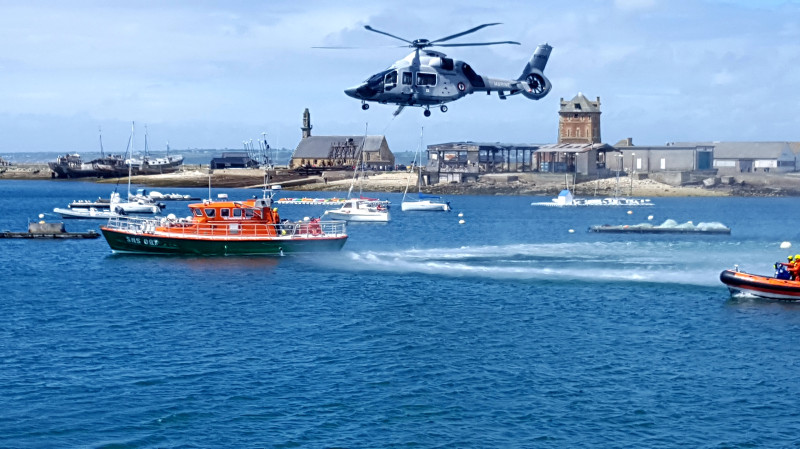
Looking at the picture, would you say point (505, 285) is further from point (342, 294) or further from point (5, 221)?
point (5, 221)

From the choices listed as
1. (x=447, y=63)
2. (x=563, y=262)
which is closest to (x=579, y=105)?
(x=563, y=262)

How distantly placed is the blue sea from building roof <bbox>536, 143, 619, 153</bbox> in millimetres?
103275

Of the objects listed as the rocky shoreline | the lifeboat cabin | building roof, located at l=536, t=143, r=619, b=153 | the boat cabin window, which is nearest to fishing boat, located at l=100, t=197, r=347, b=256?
the lifeboat cabin

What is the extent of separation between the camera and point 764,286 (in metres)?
52.2

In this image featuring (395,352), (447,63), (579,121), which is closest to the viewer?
(395,352)

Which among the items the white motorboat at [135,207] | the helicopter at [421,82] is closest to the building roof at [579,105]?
the white motorboat at [135,207]

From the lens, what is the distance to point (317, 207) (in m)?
146

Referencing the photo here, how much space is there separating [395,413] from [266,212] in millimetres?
39855

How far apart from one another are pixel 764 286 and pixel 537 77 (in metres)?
16.7

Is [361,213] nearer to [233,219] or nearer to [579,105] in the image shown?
[233,219]

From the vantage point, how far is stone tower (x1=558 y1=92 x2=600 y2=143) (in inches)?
7657

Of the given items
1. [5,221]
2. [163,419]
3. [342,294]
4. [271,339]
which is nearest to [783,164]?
[5,221]

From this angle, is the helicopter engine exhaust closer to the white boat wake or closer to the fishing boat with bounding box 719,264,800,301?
the fishing boat with bounding box 719,264,800,301

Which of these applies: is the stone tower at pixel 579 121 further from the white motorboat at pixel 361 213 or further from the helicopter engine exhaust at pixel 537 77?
the helicopter engine exhaust at pixel 537 77
